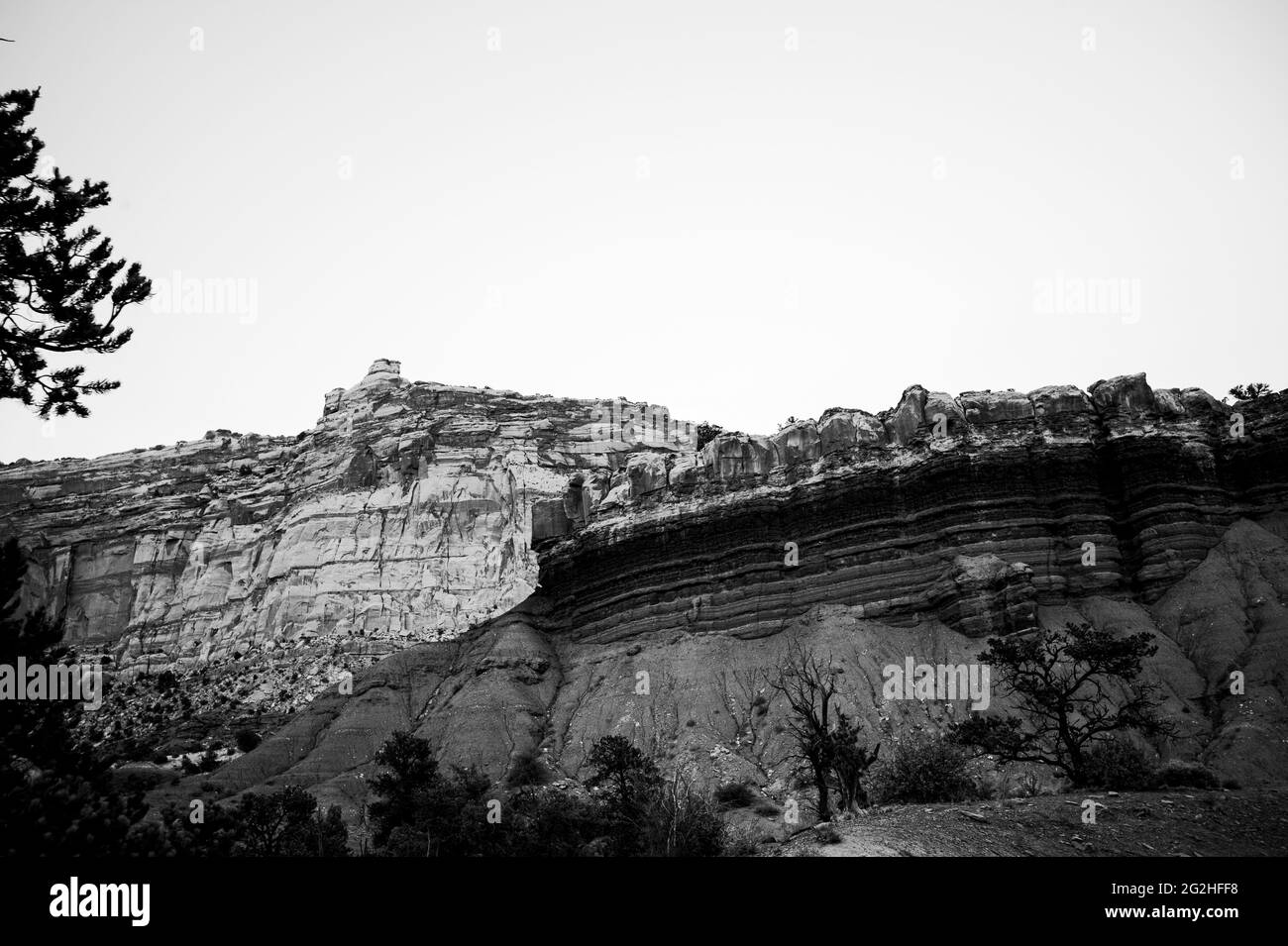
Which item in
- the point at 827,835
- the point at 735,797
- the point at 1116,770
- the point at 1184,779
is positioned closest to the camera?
the point at 827,835

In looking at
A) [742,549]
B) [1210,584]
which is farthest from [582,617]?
[1210,584]

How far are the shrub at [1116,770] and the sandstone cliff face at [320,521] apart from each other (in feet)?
239

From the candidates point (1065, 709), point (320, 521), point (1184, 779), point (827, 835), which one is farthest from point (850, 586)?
point (320, 521)

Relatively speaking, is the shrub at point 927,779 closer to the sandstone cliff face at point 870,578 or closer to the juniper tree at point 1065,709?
the juniper tree at point 1065,709

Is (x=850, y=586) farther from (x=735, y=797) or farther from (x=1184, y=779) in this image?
(x=1184, y=779)

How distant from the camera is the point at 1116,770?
102 feet

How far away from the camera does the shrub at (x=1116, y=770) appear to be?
98.6 ft

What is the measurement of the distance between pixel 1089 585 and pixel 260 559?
85.0 metres

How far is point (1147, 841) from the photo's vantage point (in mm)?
21344

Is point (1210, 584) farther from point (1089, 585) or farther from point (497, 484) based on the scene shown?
point (497, 484)

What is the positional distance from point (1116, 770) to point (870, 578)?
36.0 m

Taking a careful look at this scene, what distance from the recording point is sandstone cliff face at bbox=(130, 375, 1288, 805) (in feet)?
194

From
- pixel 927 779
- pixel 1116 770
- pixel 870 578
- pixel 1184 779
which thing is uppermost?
pixel 870 578
